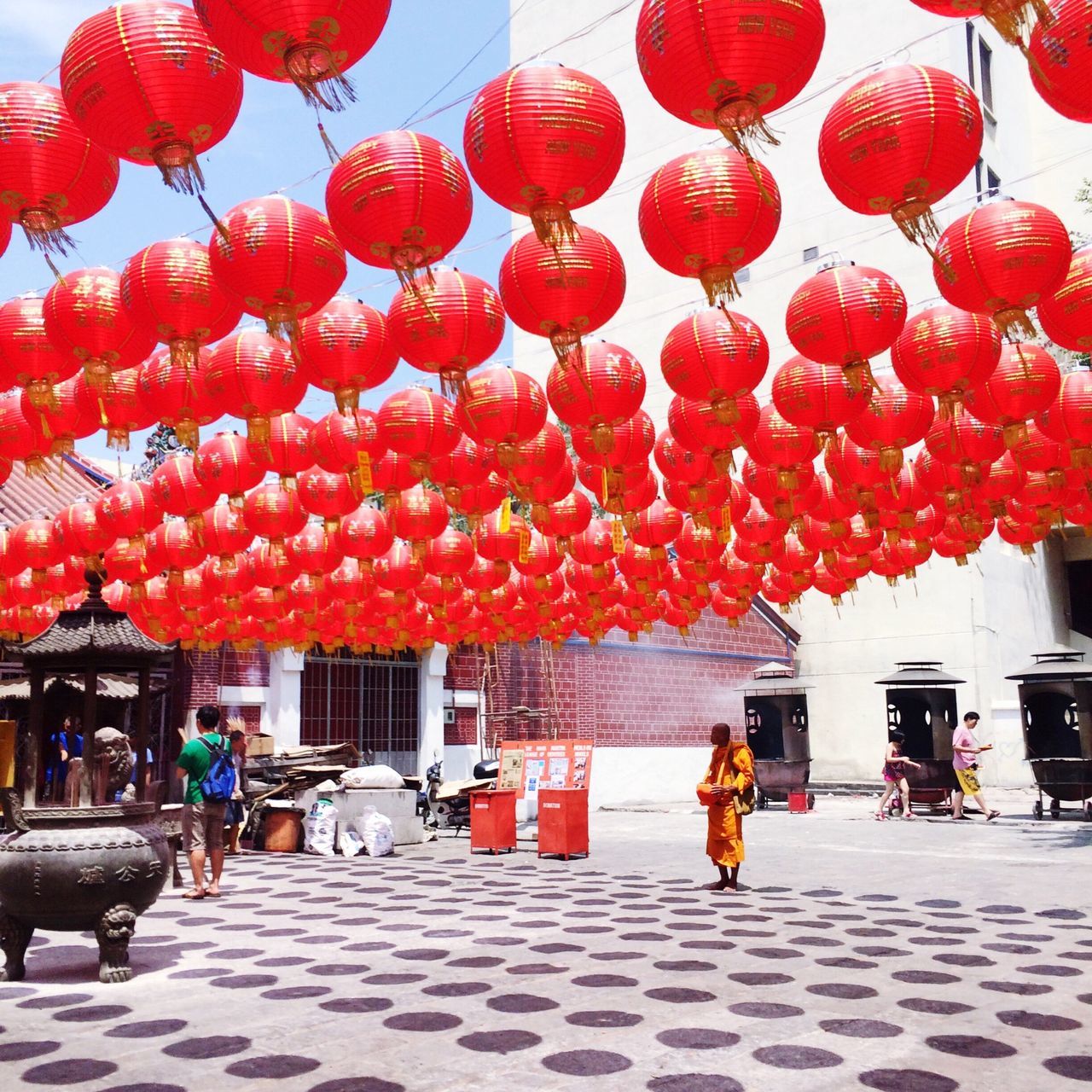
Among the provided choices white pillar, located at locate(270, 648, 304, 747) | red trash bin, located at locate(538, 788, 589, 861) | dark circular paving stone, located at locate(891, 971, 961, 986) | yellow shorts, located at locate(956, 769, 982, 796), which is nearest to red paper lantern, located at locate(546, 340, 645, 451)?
dark circular paving stone, located at locate(891, 971, 961, 986)

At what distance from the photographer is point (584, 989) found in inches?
224

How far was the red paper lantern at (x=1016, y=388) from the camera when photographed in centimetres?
734

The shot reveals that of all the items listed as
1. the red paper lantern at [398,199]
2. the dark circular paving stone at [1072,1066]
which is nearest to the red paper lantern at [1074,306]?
the red paper lantern at [398,199]

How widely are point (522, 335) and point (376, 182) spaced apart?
32.0m

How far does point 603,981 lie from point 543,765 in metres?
10.6

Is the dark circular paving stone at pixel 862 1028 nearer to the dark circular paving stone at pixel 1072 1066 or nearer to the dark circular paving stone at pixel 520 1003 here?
the dark circular paving stone at pixel 1072 1066

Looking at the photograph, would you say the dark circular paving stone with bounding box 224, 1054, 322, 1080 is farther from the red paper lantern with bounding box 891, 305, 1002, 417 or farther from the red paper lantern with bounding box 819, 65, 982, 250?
the red paper lantern with bounding box 891, 305, 1002, 417

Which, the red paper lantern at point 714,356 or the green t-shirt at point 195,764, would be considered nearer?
the red paper lantern at point 714,356

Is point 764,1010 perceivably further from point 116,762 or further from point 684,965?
point 116,762

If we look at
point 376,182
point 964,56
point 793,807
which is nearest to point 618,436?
point 376,182

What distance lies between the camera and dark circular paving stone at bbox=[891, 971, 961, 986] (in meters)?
5.80

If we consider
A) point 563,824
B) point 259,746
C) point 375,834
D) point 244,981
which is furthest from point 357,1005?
point 259,746

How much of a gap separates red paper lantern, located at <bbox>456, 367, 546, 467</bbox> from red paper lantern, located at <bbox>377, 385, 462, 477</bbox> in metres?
0.24

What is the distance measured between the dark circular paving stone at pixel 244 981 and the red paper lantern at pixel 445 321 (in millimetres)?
3893
